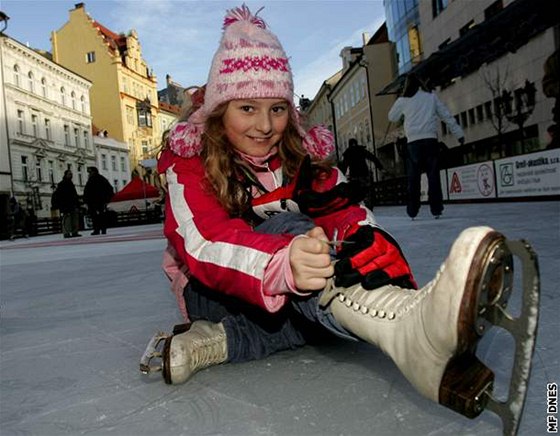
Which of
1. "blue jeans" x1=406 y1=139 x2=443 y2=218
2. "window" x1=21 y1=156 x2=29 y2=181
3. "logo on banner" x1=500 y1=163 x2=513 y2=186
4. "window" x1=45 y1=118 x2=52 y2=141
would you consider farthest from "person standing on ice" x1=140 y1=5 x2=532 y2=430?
"window" x1=45 y1=118 x2=52 y2=141

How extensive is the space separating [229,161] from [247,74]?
0.29 m

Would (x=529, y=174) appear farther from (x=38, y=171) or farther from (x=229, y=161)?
(x=38, y=171)

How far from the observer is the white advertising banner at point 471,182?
10.6m

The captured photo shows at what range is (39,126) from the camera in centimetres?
3133

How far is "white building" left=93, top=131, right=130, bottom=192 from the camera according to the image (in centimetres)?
3881

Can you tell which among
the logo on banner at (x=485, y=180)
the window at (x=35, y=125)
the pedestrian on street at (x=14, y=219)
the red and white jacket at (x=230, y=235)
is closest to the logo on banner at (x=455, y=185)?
the logo on banner at (x=485, y=180)

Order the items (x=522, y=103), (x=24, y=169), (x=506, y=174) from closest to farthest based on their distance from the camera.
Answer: (x=506, y=174)
(x=522, y=103)
(x=24, y=169)

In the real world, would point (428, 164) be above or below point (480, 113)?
below

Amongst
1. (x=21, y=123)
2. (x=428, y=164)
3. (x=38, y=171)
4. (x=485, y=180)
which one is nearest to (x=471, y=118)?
(x=485, y=180)

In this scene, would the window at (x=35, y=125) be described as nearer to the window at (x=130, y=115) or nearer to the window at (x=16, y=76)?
the window at (x=16, y=76)

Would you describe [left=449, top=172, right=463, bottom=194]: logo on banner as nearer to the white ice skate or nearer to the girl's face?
the girl's face

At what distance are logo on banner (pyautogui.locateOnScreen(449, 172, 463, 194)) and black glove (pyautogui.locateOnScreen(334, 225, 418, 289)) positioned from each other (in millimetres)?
11434

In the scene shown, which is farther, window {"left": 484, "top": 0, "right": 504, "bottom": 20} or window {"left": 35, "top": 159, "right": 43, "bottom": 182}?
window {"left": 35, "top": 159, "right": 43, "bottom": 182}

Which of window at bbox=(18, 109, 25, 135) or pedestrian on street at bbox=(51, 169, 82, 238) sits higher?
window at bbox=(18, 109, 25, 135)
